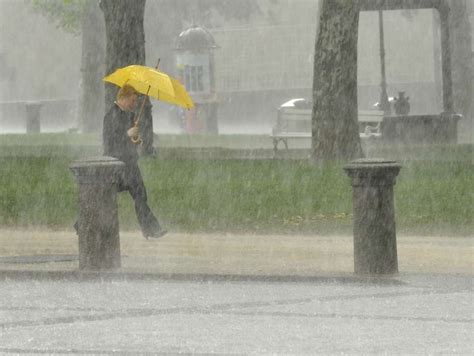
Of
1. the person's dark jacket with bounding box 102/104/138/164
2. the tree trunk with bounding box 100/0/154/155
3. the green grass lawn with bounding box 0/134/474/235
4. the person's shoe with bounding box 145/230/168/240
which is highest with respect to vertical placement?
the tree trunk with bounding box 100/0/154/155

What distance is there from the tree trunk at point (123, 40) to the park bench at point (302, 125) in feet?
17.6

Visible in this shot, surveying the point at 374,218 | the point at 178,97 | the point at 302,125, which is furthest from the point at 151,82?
the point at 302,125

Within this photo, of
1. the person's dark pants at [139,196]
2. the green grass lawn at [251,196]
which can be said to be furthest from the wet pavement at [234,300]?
the green grass lawn at [251,196]

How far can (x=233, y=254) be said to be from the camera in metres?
16.5

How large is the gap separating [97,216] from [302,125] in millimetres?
24951

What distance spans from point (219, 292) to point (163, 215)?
715cm

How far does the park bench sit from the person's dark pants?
18279mm

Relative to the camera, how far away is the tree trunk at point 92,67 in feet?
169

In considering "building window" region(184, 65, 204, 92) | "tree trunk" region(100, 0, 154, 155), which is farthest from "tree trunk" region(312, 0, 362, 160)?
"building window" region(184, 65, 204, 92)

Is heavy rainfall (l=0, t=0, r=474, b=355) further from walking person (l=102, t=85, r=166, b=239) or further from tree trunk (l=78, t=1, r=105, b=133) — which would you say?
tree trunk (l=78, t=1, r=105, b=133)

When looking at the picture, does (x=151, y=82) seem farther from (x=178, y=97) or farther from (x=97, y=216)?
(x=97, y=216)

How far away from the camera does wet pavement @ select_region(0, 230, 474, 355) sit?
10.8 meters

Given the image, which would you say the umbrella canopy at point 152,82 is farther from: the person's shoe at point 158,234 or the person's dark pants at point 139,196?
the person's shoe at point 158,234

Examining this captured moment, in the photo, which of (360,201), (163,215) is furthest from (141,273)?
(163,215)
